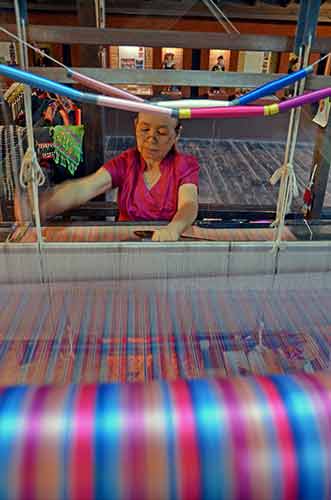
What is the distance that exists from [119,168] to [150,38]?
44 cm

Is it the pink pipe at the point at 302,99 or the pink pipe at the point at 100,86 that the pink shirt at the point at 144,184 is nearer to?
the pink pipe at the point at 100,86

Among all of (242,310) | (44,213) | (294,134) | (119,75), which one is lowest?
(242,310)

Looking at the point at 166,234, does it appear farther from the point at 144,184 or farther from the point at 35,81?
the point at 35,81

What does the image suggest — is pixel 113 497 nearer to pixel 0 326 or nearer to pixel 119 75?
pixel 0 326

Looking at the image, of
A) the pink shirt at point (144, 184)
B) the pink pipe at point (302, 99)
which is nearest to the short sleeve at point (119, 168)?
the pink shirt at point (144, 184)

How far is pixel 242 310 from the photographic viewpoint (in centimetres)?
118

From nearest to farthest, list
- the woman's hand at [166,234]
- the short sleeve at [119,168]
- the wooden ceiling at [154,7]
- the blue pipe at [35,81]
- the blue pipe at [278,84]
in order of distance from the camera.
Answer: the blue pipe at [35,81] → the blue pipe at [278,84] → the woman's hand at [166,234] → the short sleeve at [119,168] → the wooden ceiling at [154,7]

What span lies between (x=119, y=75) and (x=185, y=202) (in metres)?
0.49

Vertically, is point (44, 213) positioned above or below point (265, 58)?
below

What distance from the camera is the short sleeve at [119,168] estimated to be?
164cm

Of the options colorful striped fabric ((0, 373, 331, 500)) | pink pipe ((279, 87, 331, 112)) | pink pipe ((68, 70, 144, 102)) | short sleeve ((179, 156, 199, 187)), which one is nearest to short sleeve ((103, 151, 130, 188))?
short sleeve ((179, 156, 199, 187))

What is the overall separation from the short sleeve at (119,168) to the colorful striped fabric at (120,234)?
0.81 feet

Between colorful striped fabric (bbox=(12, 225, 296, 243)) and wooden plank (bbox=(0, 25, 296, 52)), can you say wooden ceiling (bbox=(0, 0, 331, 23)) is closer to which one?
wooden plank (bbox=(0, 25, 296, 52))

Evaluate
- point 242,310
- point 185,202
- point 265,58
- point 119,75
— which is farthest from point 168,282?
point 265,58
